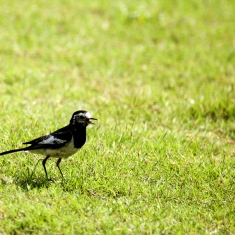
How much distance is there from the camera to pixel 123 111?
9734 mm

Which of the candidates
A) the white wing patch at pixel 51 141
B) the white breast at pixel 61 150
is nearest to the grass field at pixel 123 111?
the white breast at pixel 61 150

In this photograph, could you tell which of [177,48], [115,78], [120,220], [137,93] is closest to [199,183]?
[120,220]

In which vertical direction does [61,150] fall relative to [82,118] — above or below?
below

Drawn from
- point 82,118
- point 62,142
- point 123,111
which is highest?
point 82,118

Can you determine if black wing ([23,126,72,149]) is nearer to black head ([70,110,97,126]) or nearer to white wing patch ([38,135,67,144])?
white wing patch ([38,135,67,144])

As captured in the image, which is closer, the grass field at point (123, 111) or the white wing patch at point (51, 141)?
the grass field at point (123, 111)

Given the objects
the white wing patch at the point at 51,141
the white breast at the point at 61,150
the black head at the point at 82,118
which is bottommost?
the white breast at the point at 61,150

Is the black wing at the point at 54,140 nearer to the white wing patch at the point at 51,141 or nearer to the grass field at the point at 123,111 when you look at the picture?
the white wing patch at the point at 51,141

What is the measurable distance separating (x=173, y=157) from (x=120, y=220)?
194 cm

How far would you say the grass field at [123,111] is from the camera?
590cm

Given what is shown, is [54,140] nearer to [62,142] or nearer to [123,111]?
[62,142]

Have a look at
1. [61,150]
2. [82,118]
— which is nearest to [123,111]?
[82,118]

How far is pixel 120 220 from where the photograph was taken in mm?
5762

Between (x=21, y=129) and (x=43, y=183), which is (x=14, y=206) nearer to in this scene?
(x=43, y=183)
